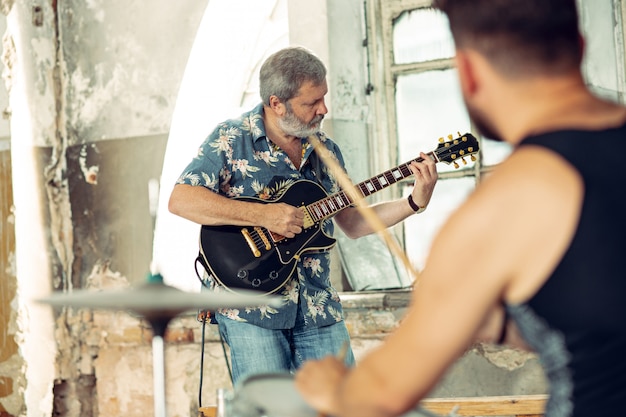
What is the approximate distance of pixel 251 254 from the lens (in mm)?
3486

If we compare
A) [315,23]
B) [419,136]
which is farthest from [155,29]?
[419,136]

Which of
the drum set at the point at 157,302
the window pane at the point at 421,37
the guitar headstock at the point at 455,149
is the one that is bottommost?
the drum set at the point at 157,302

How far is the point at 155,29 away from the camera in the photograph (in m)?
5.41

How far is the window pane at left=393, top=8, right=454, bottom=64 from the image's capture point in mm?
4750

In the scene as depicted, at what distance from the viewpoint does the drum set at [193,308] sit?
159 cm

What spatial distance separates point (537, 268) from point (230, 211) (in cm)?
224

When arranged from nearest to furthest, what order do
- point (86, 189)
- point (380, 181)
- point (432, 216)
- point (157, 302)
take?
point (157, 302)
point (380, 181)
point (432, 216)
point (86, 189)

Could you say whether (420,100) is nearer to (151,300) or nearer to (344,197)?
(344,197)

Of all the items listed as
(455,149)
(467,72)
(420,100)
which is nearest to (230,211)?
(455,149)

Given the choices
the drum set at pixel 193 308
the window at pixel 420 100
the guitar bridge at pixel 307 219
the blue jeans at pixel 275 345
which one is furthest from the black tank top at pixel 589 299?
the window at pixel 420 100

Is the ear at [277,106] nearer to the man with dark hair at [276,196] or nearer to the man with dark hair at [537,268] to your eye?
the man with dark hair at [276,196]

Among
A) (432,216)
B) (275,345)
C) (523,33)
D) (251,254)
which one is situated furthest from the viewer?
(432,216)

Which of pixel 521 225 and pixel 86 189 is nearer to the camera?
pixel 521 225

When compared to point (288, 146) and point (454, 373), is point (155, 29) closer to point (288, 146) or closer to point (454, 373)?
point (288, 146)
